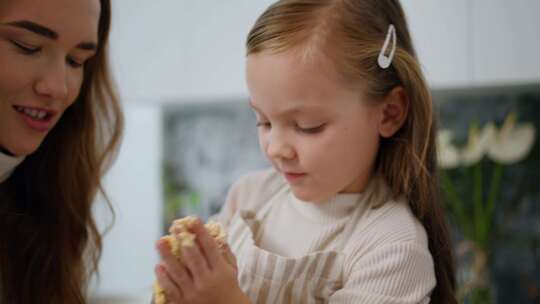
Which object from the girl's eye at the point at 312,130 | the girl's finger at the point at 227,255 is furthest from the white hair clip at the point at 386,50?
the girl's finger at the point at 227,255

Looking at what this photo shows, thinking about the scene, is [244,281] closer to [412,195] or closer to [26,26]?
[412,195]

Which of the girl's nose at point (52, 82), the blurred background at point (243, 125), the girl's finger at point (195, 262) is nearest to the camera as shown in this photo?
the girl's finger at point (195, 262)

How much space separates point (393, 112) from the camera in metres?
0.94

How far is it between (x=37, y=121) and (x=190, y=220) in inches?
17.2

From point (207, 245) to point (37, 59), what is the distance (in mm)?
477

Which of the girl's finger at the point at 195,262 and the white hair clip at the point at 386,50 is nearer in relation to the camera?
the girl's finger at the point at 195,262

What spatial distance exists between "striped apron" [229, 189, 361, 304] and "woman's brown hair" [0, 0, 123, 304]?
49cm

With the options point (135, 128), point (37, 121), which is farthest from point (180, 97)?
point (37, 121)

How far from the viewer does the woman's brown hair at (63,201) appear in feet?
3.90

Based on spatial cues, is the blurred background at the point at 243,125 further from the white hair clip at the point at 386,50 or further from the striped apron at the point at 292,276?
the white hair clip at the point at 386,50

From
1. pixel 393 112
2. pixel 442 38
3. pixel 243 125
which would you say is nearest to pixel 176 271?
pixel 393 112

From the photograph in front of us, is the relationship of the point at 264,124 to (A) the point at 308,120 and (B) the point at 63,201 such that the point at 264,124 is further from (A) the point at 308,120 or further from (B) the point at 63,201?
(B) the point at 63,201

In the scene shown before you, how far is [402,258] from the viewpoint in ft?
2.70

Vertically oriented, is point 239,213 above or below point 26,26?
below
